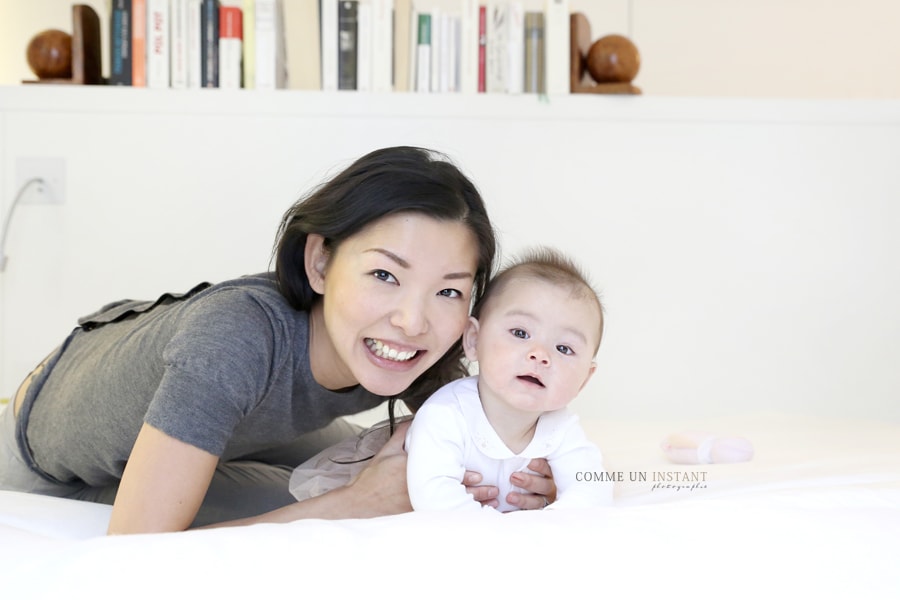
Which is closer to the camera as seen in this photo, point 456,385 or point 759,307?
point 456,385

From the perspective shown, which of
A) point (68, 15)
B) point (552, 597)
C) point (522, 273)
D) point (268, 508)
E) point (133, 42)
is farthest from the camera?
point (68, 15)

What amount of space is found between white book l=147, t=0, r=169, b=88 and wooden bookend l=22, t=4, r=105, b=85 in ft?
0.61

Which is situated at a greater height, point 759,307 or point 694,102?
point 694,102

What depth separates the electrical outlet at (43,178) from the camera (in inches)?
99.4

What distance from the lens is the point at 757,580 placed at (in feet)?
2.36

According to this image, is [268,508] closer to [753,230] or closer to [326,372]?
[326,372]

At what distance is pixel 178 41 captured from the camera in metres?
2.52

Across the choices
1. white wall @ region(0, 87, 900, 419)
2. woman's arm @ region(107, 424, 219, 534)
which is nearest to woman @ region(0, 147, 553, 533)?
woman's arm @ region(107, 424, 219, 534)

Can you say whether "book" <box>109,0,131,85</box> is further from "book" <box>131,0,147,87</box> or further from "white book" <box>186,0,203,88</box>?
"white book" <box>186,0,203,88</box>

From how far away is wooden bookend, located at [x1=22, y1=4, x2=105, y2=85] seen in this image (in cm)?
251

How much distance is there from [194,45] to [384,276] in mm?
1624

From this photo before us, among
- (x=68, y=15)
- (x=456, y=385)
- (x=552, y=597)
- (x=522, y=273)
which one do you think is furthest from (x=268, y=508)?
(x=68, y=15)

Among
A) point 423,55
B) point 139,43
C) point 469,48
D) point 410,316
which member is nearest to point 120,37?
point 139,43

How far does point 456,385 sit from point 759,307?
5.41 feet
